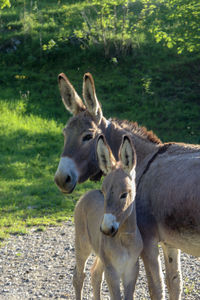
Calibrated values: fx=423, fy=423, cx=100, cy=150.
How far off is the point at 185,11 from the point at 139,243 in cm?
1248

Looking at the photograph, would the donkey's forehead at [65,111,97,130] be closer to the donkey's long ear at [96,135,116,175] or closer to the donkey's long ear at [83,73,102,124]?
the donkey's long ear at [83,73,102,124]

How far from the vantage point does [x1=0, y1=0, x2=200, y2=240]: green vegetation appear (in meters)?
12.0

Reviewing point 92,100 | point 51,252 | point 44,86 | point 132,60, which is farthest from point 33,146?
point 92,100

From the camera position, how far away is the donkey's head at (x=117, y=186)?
371cm

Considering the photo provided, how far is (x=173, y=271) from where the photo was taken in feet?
15.5

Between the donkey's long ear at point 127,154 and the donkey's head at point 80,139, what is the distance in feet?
2.00

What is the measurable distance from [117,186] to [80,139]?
92 centimetres

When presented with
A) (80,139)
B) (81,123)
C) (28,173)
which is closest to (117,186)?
(80,139)

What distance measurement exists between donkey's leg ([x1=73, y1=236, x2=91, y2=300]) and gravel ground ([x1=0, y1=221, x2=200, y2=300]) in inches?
28.7

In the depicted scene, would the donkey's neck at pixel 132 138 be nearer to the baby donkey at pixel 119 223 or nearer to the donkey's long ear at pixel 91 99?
the donkey's long ear at pixel 91 99

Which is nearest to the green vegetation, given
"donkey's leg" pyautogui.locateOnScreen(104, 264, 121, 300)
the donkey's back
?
the donkey's back

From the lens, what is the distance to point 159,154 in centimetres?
471

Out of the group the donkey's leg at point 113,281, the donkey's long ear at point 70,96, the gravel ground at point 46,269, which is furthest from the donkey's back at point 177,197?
the gravel ground at point 46,269

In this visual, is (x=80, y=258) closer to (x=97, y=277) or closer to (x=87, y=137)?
(x=97, y=277)
